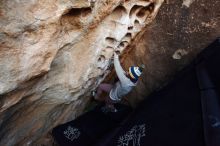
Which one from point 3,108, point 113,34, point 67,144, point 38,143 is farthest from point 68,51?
point 38,143

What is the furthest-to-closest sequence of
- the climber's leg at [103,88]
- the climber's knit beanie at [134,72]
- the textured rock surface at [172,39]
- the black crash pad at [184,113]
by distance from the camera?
the climber's leg at [103,88] < the climber's knit beanie at [134,72] < the textured rock surface at [172,39] < the black crash pad at [184,113]

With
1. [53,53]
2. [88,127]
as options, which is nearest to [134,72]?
[88,127]

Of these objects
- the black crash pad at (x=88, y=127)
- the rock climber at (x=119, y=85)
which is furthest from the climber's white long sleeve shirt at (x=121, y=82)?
the black crash pad at (x=88, y=127)

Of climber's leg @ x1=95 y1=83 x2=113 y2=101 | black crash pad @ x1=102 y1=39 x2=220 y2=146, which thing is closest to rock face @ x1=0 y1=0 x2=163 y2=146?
climber's leg @ x1=95 y1=83 x2=113 y2=101

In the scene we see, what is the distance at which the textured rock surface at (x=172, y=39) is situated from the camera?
6.46 feet

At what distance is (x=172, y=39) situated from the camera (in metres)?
2.12

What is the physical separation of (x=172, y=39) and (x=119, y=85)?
0.45m

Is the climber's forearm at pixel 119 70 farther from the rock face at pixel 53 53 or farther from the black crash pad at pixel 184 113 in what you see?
the black crash pad at pixel 184 113

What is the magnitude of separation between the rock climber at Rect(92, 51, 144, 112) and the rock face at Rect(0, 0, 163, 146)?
63 mm

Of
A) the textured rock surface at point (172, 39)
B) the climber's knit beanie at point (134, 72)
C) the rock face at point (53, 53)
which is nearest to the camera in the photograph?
the rock face at point (53, 53)

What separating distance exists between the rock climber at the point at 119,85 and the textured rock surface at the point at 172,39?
0.11 metres

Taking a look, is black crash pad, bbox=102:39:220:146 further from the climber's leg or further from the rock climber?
the climber's leg

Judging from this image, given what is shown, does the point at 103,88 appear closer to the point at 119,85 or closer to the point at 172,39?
the point at 119,85

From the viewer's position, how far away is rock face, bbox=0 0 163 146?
57.4 inches
